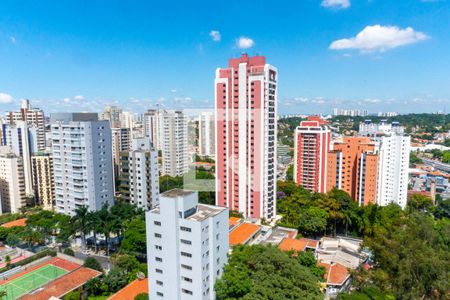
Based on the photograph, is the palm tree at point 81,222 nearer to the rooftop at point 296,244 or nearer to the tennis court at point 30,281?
the tennis court at point 30,281

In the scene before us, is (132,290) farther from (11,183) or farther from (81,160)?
(11,183)

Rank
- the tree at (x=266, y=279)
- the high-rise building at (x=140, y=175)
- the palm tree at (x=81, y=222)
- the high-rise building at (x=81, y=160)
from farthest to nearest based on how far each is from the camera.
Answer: the high-rise building at (x=140, y=175) < the high-rise building at (x=81, y=160) < the palm tree at (x=81, y=222) < the tree at (x=266, y=279)

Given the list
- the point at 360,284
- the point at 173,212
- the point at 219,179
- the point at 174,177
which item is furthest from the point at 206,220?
the point at 174,177

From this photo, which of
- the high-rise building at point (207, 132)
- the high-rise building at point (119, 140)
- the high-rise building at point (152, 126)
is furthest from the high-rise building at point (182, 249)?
the high-rise building at point (152, 126)

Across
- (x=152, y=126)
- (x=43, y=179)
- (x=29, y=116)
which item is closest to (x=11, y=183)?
(x=43, y=179)

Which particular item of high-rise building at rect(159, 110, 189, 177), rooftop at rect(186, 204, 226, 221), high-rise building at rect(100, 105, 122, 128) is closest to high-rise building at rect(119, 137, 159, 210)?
high-rise building at rect(159, 110, 189, 177)

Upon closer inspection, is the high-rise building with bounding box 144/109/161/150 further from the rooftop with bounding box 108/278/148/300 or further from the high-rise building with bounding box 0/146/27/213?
the rooftop with bounding box 108/278/148/300
